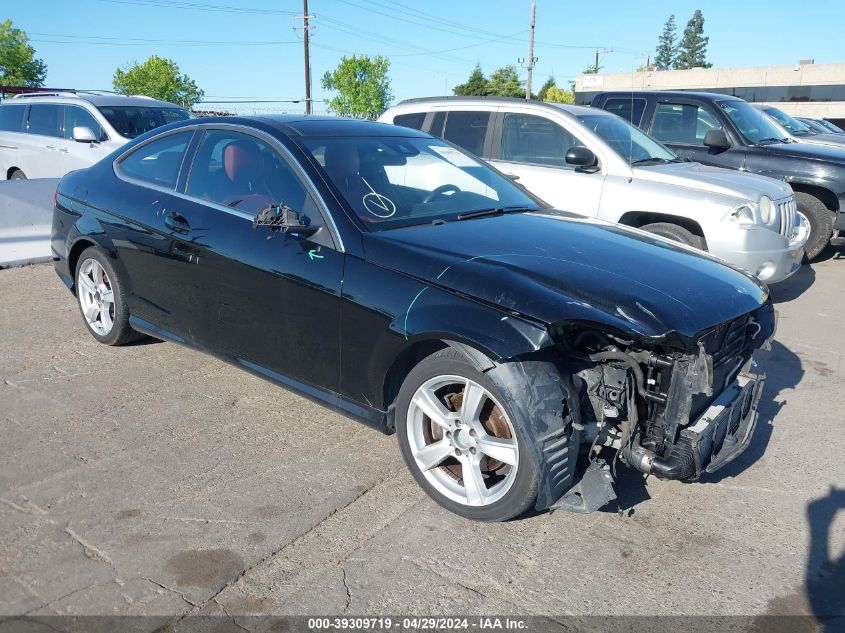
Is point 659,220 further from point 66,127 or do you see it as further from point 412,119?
point 66,127

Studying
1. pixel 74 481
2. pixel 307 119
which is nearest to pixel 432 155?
pixel 307 119

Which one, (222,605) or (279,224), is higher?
(279,224)

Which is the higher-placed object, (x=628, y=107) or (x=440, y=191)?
(x=628, y=107)

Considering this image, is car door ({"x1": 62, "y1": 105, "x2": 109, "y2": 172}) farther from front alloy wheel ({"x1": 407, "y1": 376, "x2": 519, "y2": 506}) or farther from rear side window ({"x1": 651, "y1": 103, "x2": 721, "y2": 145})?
front alloy wheel ({"x1": 407, "y1": 376, "x2": 519, "y2": 506})

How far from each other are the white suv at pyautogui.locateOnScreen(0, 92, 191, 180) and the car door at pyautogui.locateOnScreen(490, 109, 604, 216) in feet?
19.3

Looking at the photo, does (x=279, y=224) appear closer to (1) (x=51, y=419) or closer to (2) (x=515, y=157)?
(1) (x=51, y=419)

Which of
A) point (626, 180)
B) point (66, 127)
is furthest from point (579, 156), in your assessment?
point (66, 127)

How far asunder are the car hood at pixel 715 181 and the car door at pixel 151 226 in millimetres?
4294

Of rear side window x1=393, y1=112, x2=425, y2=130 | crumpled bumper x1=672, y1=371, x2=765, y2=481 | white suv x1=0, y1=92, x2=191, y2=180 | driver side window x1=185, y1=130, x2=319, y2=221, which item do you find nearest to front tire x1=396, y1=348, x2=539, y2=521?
crumpled bumper x1=672, y1=371, x2=765, y2=481

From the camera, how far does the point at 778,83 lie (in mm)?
52438

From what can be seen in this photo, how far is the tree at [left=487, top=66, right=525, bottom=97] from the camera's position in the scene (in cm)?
8188

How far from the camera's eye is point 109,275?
510 centimetres

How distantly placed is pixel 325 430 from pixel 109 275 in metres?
2.05

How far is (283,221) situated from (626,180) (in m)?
4.22
